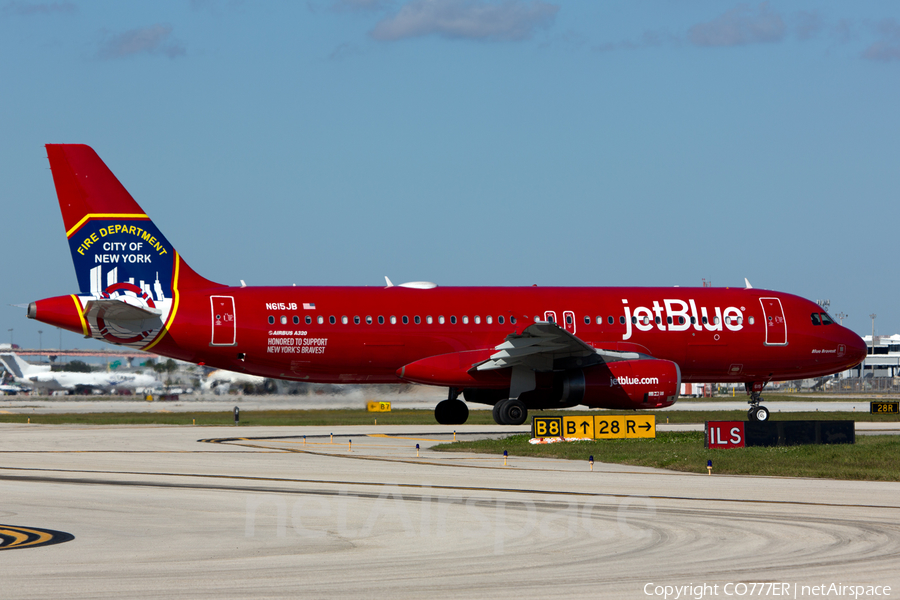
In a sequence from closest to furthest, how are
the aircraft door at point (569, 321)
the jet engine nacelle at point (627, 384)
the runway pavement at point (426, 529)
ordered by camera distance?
the runway pavement at point (426, 529) < the jet engine nacelle at point (627, 384) < the aircraft door at point (569, 321)

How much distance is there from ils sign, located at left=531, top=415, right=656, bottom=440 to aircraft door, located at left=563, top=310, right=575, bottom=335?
17.3 feet

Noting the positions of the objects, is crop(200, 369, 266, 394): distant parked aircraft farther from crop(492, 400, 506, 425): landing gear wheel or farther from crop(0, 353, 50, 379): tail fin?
crop(0, 353, 50, 379): tail fin

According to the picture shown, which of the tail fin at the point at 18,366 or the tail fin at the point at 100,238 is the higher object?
the tail fin at the point at 100,238

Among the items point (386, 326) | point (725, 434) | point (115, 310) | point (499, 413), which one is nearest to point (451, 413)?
point (499, 413)

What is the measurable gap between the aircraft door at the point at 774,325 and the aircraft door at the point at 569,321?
7.01 m

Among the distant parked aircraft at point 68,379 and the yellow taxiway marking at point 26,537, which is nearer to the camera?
the yellow taxiway marking at point 26,537

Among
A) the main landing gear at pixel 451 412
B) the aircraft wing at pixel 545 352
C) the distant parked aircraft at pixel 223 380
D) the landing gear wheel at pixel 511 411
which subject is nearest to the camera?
the aircraft wing at pixel 545 352

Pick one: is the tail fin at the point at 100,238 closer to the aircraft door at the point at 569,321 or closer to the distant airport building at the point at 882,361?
the aircraft door at the point at 569,321

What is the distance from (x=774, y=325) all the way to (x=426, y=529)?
84.1ft

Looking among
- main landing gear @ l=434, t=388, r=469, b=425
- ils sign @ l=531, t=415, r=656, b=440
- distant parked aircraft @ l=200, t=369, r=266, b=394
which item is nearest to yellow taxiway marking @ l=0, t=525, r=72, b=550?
ils sign @ l=531, t=415, r=656, b=440

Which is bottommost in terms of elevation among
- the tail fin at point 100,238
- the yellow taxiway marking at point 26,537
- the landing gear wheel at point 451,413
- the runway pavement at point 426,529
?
the runway pavement at point 426,529

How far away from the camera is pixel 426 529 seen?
13.2m

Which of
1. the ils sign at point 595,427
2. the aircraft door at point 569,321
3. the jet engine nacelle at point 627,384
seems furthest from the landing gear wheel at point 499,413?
the ils sign at point 595,427

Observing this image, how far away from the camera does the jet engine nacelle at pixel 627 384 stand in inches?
1251
